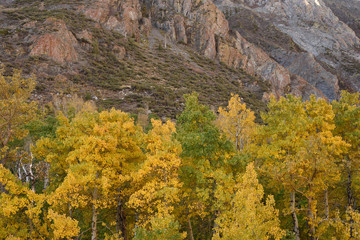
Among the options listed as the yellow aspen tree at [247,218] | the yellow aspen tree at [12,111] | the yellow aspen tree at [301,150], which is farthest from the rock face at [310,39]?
the yellow aspen tree at [12,111]

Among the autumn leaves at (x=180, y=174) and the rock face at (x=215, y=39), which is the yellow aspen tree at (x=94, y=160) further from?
the rock face at (x=215, y=39)

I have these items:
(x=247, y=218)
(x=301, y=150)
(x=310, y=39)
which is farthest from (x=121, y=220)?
(x=310, y=39)

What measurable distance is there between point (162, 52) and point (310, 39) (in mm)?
113378

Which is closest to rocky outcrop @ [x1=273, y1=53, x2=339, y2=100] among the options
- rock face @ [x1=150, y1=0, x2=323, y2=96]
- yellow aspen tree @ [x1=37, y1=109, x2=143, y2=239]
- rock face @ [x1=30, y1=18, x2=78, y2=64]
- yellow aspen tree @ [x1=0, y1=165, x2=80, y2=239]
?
rock face @ [x1=150, y1=0, x2=323, y2=96]

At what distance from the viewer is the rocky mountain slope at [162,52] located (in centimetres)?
6062

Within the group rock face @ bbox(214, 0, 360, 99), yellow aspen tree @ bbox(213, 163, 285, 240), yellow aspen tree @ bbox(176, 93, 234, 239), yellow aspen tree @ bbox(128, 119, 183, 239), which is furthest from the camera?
rock face @ bbox(214, 0, 360, 99)

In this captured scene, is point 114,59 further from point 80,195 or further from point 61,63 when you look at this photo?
point 80,195

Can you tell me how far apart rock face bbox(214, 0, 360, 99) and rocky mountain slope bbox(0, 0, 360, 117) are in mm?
621

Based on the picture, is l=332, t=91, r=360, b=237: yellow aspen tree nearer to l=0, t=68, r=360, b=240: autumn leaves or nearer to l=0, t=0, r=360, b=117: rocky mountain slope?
l=0, t=68, r=360, b=240: autumn leaves

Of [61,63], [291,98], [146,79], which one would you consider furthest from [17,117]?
[146,79]

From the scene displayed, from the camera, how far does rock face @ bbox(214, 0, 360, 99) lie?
118 meters

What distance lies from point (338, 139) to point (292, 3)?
675 ft

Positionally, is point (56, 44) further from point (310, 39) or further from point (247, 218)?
point (310, 39)

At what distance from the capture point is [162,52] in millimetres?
94188
